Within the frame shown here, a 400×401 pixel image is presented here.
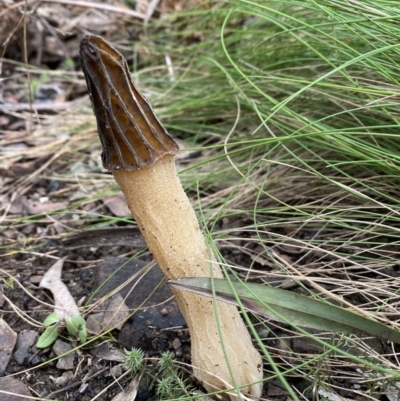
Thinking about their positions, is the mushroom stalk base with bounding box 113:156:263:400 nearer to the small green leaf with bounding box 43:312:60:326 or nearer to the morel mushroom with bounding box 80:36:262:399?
the morel mushroom with bounding box 80:36:262:399

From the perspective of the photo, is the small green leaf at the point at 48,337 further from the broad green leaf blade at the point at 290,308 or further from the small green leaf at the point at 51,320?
the broad green leaf blade at the point at 290,308

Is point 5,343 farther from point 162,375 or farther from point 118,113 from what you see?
point 118,113

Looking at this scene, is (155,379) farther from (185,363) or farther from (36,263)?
(36,263)

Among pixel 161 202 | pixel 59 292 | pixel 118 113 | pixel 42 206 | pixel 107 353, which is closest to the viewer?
pixel 118 113

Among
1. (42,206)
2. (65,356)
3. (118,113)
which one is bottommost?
(65,356)

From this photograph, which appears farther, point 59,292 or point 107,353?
Answer: point 59,292

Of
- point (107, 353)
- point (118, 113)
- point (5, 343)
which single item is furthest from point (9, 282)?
point (118, 113)
